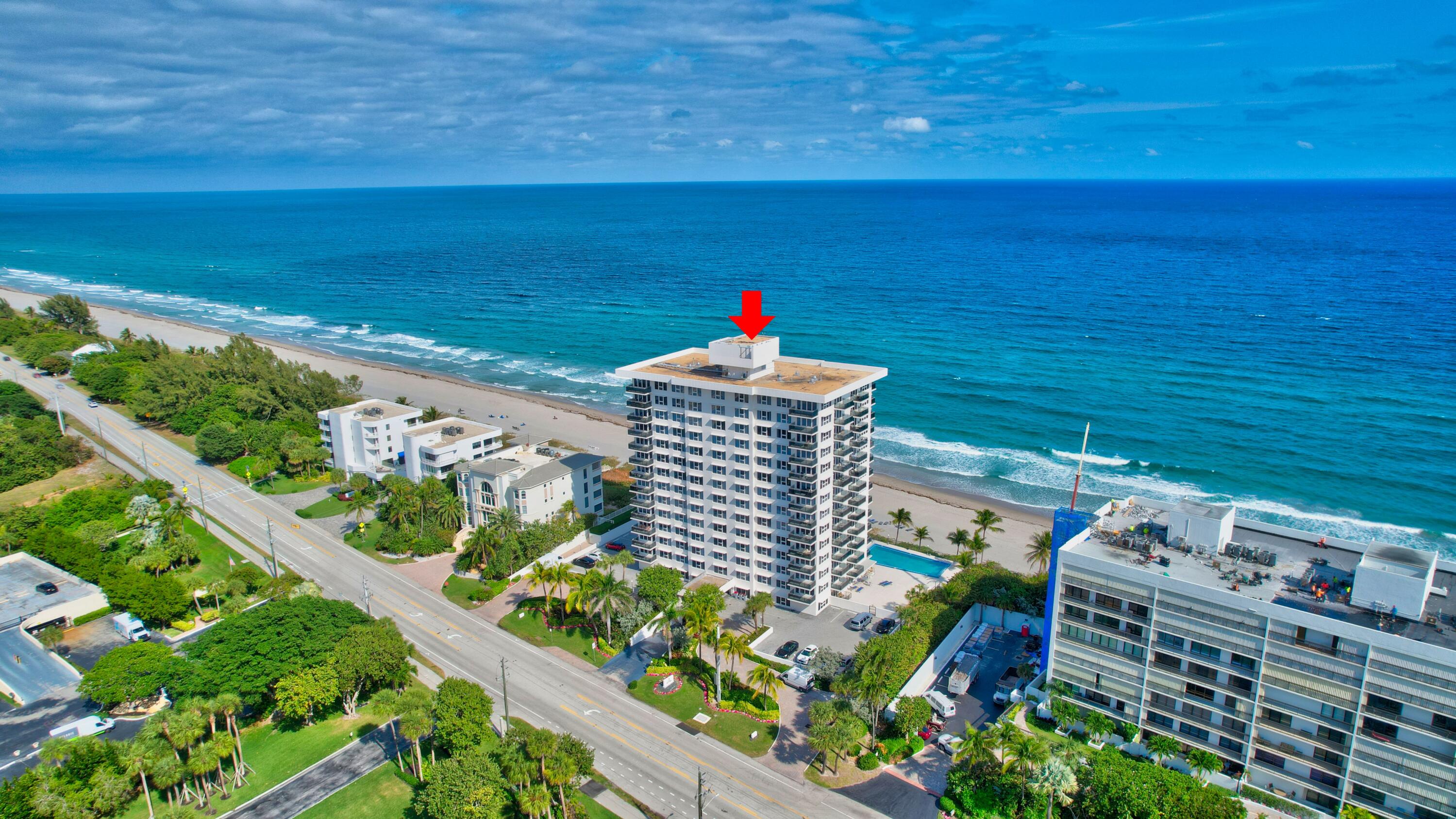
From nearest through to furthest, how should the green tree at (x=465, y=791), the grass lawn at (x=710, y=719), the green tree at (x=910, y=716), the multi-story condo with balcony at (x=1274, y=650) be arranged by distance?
the multi-story condo with balcony at (x=1274, y=650) < the green tree at (x=465, y=791) < the green tree at (x=910, y=716) < the grass lawn at (x=710, y=719)

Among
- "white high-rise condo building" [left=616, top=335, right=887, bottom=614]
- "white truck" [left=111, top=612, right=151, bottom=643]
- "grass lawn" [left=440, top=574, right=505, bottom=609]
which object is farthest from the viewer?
"grass lawn" [left=440, top=574, right=505, bottom=609]

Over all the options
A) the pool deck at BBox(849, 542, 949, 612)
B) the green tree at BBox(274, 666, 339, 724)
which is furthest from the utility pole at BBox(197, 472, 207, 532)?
the pool deck at BBox(849, 542, 949, 612)

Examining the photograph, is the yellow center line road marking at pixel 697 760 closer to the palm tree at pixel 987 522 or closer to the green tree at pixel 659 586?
the green tree at pixel 659 586

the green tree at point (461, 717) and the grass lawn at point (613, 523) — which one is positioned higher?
the green tree at point (461, 717)

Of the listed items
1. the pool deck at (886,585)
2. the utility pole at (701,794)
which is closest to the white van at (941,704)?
the pool deck at (886,585)

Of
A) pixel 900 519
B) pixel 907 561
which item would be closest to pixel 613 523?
pixel 900 519

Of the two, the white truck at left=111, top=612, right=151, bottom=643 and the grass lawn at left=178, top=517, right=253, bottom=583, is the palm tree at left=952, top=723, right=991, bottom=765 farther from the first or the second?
the grass lawn at left=178, top=517, right=253, bottom=583

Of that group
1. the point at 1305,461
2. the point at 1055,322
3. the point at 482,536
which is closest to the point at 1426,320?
the point at 1055,322
